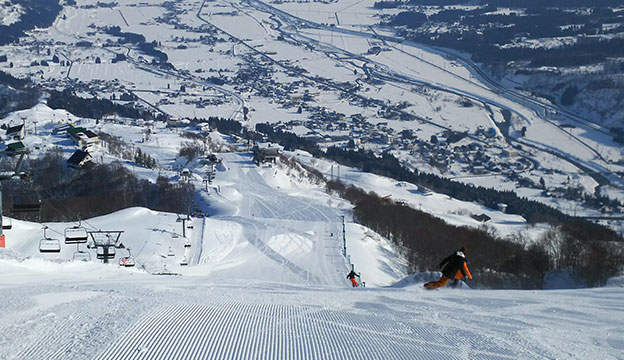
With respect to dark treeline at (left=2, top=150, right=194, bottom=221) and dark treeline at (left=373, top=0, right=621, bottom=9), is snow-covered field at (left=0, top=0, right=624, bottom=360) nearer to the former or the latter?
dark treeline at (left=2, top=150, right=194, bottom=221)

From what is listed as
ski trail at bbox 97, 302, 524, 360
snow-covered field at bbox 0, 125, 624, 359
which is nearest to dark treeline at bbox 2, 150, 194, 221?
snow-covered field at bbox 0, 125, 624, 359

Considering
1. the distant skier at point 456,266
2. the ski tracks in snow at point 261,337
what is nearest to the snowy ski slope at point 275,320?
the ski tracks in snow at point 261,337

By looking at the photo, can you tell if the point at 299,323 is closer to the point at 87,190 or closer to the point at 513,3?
the point at 87,190

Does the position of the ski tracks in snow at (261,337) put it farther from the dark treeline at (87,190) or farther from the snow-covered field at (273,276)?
the dark treeline at (87,190)

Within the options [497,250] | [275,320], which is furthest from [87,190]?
[275,320]

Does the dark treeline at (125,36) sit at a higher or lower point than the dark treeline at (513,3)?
lower

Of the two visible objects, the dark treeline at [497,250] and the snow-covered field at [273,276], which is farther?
the dark treeline at [497,250]
